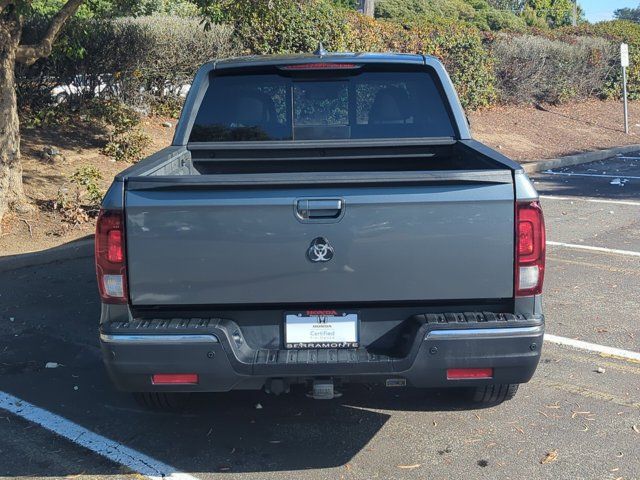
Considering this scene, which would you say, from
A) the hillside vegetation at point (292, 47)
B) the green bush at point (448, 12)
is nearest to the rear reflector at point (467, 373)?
the hillside vegetation at point (292, 47)

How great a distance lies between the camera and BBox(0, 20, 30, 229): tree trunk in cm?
852

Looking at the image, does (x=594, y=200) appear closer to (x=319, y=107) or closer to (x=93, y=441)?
(x=319, y=107)

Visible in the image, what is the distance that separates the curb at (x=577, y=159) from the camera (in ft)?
48.5

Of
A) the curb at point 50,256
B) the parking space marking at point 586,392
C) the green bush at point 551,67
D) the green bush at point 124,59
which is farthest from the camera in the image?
the green bush at point 551,67

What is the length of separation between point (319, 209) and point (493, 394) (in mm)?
1788

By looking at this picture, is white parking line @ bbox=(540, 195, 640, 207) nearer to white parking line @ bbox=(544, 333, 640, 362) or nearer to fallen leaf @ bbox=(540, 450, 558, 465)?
white parking line @ bbox=(544, 333, 640, 362)

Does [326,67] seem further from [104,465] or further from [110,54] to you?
[110,54]

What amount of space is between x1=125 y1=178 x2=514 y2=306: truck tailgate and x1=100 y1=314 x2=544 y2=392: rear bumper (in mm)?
173

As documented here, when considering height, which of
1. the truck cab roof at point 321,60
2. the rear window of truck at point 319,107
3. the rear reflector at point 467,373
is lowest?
the rear reflector at point 467,373

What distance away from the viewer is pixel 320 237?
346cm

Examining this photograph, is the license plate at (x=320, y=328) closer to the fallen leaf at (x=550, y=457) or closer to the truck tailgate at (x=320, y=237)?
the truck tailgate at (x=320, y=237)

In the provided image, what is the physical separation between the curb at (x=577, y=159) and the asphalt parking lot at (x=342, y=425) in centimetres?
892

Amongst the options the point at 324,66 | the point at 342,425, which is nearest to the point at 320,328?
the point at 342,425

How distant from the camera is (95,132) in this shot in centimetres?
1182
